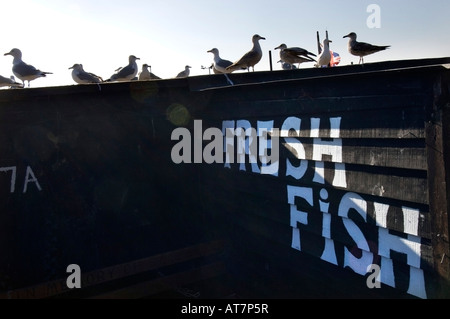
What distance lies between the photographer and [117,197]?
5375mm

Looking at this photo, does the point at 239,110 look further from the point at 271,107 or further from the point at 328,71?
the point at 328,71

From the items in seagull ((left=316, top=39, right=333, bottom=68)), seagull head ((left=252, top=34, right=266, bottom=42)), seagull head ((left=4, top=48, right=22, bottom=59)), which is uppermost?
seagull head ((left=252, top=34, right=266, bottom=42))

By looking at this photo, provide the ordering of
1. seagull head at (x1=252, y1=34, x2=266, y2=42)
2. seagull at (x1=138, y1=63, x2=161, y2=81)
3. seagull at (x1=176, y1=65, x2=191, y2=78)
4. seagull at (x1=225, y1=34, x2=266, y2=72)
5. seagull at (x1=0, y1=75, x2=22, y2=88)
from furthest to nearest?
seagull at (x1=176, y1=65, x2=191, y2=78) → seagull at (x1=138, y1=63, x2=161, y2=81) → seagull head at (x1=252, y1=34, x2=266, y2=42) → seagull at (x1=0, y1=75, x2=22, y2=88) → seagull at (x1=225, y1=34, x2=266, y2=72)

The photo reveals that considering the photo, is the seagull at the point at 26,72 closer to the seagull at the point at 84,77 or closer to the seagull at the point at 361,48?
the seagull at the point at 84,77

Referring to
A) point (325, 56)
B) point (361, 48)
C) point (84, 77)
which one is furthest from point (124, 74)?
point (361, 48)

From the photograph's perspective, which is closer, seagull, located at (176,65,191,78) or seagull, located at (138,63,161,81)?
seagull, located at (138,63,161,81)

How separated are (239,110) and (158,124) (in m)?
1.23

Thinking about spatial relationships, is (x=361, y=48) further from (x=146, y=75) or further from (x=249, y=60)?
(x=146, y=75)

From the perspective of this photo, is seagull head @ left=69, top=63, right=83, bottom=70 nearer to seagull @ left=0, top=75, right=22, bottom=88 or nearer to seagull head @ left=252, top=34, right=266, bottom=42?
seagull @ left=0, top=75, right=22, bottom=88

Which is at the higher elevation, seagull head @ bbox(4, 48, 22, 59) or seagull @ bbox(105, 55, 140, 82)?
seagull head @ bbox(4, 48, 22, 59)

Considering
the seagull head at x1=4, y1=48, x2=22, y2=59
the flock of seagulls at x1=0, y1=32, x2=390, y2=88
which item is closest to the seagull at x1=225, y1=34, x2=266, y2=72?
the flock of seagulls at x1=0, y1=32, x2=390, y2=88

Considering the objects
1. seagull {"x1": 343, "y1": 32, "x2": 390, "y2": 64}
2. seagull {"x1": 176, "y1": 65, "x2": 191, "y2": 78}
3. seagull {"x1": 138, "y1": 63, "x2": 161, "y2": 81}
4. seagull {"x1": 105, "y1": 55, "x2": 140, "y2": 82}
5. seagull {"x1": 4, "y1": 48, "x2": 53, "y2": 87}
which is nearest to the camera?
seagull {"x1": 343, "y1": 32, "x2": 390, "y2": 64}

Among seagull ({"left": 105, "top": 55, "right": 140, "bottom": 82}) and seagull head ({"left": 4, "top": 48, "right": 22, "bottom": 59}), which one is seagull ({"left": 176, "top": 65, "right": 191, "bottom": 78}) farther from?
seagull head ({"left": 4, "top": 48, "right": 22, "bottom": 59})
